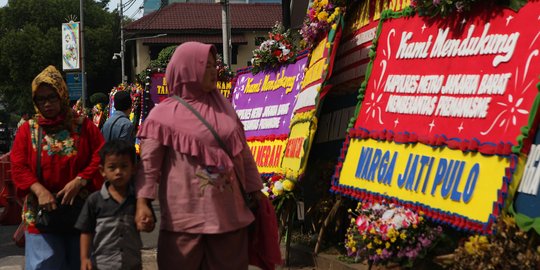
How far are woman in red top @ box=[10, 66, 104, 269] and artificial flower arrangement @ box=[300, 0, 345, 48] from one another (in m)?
3.32

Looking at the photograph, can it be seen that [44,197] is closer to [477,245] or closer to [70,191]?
[70,191]

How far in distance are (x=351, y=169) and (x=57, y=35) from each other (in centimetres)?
5791

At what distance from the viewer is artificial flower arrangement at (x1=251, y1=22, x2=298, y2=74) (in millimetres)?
9789

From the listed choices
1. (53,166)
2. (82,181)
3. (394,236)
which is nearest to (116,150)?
(82,181)

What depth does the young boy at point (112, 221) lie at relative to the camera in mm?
4402

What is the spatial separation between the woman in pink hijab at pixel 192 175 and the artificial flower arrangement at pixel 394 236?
1424mm

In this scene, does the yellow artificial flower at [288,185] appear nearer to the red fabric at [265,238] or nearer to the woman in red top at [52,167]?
the red fabric at [265,238]

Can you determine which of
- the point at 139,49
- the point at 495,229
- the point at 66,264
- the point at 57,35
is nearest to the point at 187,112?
the point at 66,264

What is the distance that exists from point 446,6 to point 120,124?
3.42 m

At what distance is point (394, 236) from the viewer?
5.53m

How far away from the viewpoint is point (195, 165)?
4.39 metres

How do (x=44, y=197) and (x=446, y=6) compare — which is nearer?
(x=44, y=197)

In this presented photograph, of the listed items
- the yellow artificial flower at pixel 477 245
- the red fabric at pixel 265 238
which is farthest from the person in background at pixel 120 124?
the yellow artificial flower at pixel 477 245

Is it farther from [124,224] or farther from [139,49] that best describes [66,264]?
[139,49]
